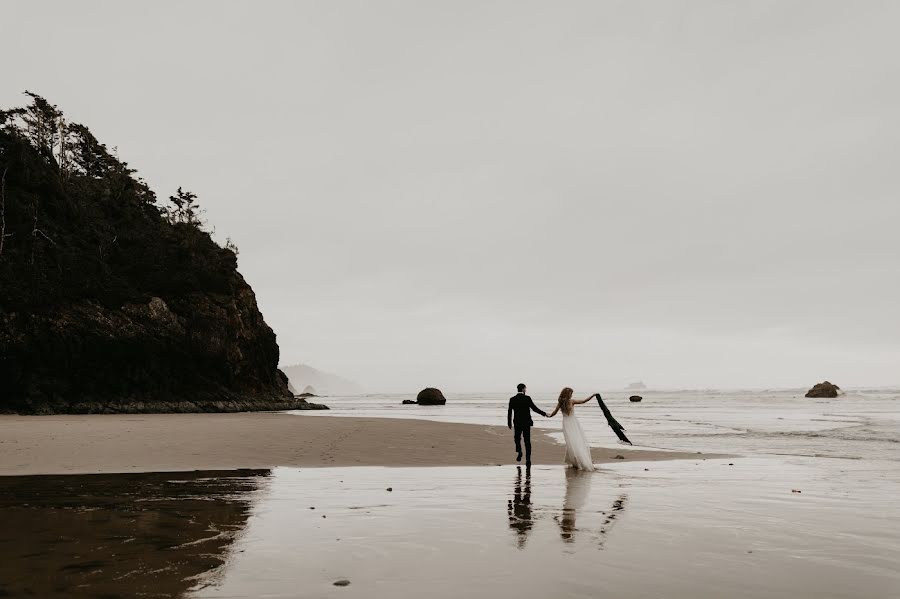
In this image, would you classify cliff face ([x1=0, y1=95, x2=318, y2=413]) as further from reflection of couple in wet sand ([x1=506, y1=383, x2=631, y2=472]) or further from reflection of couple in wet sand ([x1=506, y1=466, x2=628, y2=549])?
reflection of couple in wet sand ([x1=506, y1=466, x2=628, y2=549])

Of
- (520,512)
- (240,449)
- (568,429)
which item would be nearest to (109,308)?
(240,449)

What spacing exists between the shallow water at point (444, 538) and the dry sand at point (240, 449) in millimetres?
2981

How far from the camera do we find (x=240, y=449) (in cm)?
1805

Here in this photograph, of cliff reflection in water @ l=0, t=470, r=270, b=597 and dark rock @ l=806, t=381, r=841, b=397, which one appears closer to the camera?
cliff reflection in water @ l=0, t=470, r=270, b=597

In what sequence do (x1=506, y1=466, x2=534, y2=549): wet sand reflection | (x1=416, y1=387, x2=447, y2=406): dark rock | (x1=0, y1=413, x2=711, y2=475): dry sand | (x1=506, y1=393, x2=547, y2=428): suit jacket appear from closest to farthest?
(x1=506, y1=466, x2=534, y2=549): wet sand reflection
(x1=0, y1=413, x2=711, y2=475): dry sand
(x1=506, y1=393, x2=547, y2=428): suit jacket
(x1=416, y1=387, x2=447, y2=406): dark rock

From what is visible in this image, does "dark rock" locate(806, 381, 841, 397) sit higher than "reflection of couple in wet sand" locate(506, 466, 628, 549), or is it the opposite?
"dark rock" locate(806, 381, 841, 397)

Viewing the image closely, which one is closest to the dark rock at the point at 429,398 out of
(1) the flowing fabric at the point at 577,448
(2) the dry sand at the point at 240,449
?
(2) the dry sand at the point at 240,449

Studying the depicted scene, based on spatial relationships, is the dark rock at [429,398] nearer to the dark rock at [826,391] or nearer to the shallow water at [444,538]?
the dark rock at [826,391]

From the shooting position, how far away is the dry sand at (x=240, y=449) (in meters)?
14.9

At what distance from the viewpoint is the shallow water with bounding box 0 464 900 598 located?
5270 millimetres

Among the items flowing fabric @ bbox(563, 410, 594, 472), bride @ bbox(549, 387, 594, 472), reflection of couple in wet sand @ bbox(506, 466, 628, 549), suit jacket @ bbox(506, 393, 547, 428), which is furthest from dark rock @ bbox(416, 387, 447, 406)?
reflection of couple in wet sand @ bbox(506, 466, 628, 549)

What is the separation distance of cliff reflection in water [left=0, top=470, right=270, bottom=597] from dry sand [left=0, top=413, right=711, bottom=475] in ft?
10.2

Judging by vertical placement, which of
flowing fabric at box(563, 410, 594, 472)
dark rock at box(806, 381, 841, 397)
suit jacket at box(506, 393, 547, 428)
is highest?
dark rock at box(806, 381, 841, 397)

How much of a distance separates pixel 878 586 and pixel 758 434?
2477 cm
